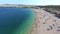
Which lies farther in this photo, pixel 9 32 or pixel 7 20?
pixel 7 20

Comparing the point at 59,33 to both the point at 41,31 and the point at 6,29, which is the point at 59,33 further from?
the point at 6,29

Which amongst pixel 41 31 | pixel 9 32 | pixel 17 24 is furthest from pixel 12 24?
pixel 41 31

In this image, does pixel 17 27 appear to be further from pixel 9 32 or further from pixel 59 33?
pixel 59 33

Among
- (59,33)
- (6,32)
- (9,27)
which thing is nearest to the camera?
(6,32)

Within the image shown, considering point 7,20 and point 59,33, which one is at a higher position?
point 7,20

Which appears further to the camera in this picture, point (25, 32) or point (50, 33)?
point (50, 33)

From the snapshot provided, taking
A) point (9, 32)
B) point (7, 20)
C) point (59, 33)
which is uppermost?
point (7, 20)

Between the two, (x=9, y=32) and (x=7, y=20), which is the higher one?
(x=7, y=20)

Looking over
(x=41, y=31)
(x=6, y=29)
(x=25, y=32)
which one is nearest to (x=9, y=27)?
(x=6, y=29)

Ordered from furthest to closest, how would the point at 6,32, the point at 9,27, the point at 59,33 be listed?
the point at 59,33 → the point at 9,27 → the point at 6,32
